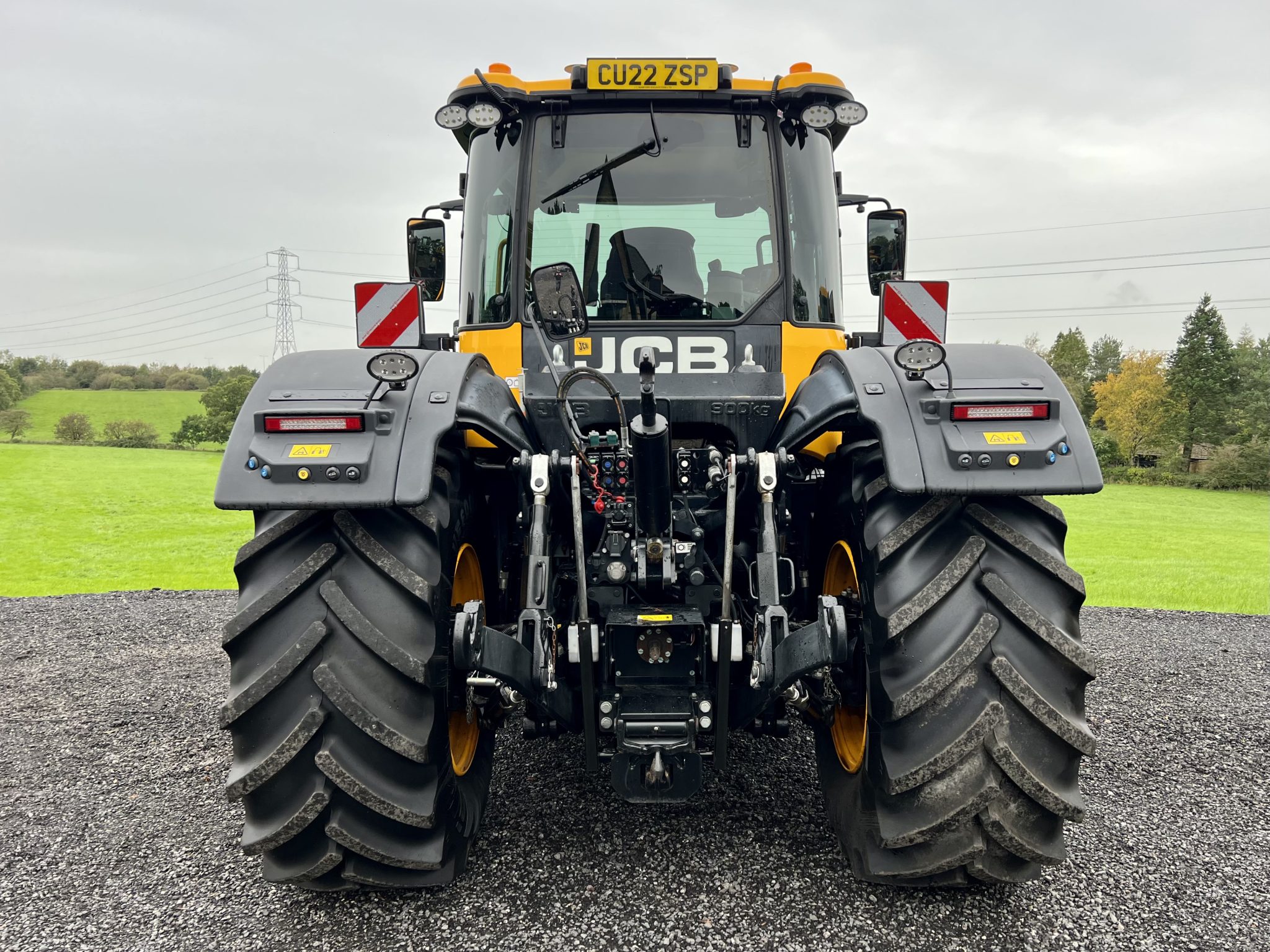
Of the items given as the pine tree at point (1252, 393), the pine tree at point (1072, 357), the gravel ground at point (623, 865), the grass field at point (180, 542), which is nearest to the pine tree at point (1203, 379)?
the pine tree at point (1252, 393)

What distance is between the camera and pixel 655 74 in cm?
299

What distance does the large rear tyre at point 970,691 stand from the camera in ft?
6.72

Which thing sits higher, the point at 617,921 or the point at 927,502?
the point at 927,502

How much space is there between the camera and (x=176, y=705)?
14.8 ft

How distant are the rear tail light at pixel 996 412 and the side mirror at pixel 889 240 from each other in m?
1.91

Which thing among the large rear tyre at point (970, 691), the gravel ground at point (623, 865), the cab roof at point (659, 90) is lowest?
the gravel ground at point (623, 865)

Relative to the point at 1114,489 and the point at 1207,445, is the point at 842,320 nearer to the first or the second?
the point at 1114,489

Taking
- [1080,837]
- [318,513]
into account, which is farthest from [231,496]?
[1080,837]

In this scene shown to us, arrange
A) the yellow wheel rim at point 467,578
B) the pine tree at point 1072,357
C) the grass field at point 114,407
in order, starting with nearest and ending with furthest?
the yellow wheel rim at point 467,578 → the grass field at point 114,407 → the pine tree at point 1072,357

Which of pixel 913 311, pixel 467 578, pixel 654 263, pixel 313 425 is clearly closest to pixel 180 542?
pixel 467 578

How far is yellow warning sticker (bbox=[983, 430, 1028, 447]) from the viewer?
207 centimetres

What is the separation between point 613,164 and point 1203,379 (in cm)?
4141

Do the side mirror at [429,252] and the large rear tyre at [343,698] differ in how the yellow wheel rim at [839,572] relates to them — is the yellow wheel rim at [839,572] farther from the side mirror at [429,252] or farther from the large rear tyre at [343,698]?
the side mirror at [429,252]

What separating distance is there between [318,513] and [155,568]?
29.6 ft
